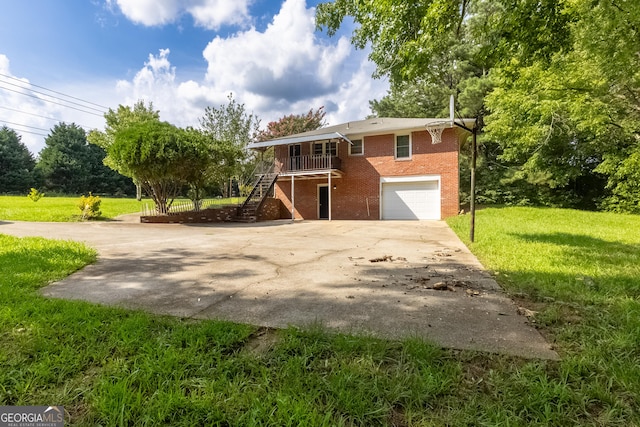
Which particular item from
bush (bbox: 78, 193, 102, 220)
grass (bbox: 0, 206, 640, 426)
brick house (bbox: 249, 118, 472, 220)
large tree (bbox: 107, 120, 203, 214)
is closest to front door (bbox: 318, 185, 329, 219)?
brick house (bbox: 249, 118, 472, 220)

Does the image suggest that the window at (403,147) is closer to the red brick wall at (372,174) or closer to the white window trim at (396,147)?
the white window trim at (396,147)

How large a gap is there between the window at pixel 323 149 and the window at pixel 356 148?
35.0 inches

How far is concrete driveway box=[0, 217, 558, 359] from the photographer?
2.57m

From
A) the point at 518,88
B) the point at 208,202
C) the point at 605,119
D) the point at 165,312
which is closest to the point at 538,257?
the point at 165,312

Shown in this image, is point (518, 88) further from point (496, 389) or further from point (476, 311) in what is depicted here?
point (496, 389)

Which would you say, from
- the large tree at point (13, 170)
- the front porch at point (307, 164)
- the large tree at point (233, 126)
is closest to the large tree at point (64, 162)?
the large tree at point (13, 170)

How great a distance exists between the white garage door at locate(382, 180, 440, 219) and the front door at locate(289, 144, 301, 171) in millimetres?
5163

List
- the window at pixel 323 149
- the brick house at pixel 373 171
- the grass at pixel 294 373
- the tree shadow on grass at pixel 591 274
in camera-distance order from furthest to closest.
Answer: the window at pixel 323 149 → the brick house at pixel 373 171 → the tree shadow on grass at pixel 591 274 → the grass at pixel 294 373

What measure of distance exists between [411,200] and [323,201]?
524cm

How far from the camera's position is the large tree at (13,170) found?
35375mm

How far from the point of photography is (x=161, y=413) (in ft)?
5.31

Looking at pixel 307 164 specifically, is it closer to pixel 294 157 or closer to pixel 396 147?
pixel 294 157

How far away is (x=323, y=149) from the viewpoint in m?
18.3

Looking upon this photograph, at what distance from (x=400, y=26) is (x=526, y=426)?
5714 mm
